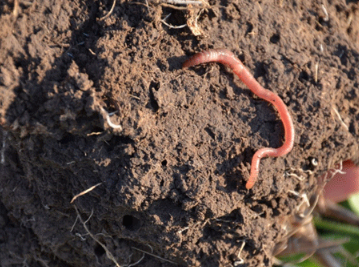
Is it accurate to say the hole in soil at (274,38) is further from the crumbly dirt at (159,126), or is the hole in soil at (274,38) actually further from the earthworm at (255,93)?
the earthworm at (255,93)

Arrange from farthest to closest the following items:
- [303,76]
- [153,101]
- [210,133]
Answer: [303,76] < [210,133] < [153,101]

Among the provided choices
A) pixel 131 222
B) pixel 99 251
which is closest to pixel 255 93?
pixel 131 222

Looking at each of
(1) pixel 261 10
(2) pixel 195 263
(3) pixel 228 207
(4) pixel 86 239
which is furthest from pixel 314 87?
(4) pixel 86 239

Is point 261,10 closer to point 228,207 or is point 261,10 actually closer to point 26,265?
point 228,207

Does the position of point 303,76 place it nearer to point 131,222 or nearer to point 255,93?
point 255,93

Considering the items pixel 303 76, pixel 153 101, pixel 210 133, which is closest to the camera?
pixel 153 101

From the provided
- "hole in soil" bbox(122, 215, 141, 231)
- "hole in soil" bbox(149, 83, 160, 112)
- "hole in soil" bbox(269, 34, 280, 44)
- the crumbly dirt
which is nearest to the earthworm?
the crumbly dirt
